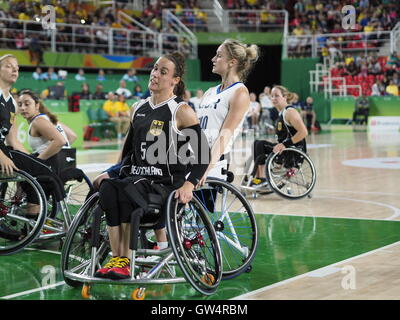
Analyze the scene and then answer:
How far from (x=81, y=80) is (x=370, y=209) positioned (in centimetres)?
1409

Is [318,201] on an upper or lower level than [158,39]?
lower

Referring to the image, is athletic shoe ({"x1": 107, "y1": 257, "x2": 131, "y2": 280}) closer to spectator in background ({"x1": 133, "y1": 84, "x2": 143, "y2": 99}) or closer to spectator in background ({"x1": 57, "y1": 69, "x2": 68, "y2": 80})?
spectator in background ({"x1": 57, "y1": 69, "x2": 68, "y2": 80})

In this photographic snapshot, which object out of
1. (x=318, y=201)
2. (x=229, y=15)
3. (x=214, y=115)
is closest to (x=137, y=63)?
(x=229, y=15)

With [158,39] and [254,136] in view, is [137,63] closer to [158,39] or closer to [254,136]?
[158,39]

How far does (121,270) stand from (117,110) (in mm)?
15650

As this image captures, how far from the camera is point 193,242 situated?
4.64 meters

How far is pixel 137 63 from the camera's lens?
81.6 ft

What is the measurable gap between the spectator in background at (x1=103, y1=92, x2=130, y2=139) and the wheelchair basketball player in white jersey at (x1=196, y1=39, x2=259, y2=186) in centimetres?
1424

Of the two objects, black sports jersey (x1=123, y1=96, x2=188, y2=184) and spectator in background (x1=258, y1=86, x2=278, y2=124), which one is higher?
black sports jersey (x1=123, y1=96, x2=188, y2=184)

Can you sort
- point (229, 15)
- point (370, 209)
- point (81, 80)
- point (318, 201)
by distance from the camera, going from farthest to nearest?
point (229, 15) → point (81, 80) → point (318, 201) → point (370, 209)

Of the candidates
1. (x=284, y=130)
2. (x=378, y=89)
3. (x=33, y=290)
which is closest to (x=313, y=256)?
(x=33, y=290)

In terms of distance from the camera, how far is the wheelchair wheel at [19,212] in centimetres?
558

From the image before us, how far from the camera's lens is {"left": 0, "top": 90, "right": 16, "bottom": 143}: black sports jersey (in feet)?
19.7

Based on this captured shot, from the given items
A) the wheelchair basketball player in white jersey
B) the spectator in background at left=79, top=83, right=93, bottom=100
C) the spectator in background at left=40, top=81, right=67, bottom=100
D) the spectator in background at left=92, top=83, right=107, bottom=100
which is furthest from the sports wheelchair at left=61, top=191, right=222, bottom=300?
the spectator in background at left=92, top=83, right=107, bottom=100
